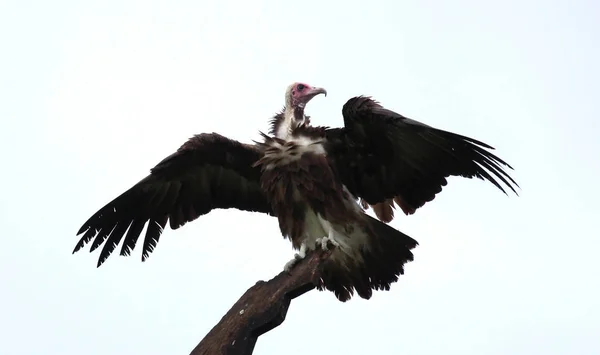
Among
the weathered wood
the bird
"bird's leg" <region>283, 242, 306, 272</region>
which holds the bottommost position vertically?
the weathered wood

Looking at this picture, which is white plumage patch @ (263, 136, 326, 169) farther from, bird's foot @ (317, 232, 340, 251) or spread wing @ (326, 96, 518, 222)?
bird's foot @ (317, 232, 340, 251)

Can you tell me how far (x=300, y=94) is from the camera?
884cm

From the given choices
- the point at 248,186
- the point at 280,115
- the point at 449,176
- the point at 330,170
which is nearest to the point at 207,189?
the point at 248,186

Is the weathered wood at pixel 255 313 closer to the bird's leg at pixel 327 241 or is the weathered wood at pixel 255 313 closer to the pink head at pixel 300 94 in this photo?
the bird's leg at pixel 327 241

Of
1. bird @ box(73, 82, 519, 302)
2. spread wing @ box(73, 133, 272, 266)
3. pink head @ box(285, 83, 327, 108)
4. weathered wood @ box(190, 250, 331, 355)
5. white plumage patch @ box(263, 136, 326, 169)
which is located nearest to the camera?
weathered wood @ box(190, 250, 331, 355)

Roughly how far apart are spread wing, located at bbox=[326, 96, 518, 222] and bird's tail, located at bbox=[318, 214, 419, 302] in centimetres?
44

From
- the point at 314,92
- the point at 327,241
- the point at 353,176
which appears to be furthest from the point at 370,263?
the point at 314,92

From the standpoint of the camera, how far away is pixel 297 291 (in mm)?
7305

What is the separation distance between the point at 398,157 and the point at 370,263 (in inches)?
37.0

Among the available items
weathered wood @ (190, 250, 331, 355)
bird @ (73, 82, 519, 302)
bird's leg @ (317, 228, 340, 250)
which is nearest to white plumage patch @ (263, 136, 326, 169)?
bird @ (73, 82, 519, 302)

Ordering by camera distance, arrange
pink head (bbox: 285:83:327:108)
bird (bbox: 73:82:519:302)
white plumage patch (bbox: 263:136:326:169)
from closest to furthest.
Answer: bird (bbox: 73:82:519:302) → white plumage patch (bbox: 263:136:326:169) → pink head (bbox: 285:83:327:108)

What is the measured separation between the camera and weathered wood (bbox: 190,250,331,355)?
702 cm

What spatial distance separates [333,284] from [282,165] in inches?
43.8

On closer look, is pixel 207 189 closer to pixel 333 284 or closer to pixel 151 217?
pixel 151 217
